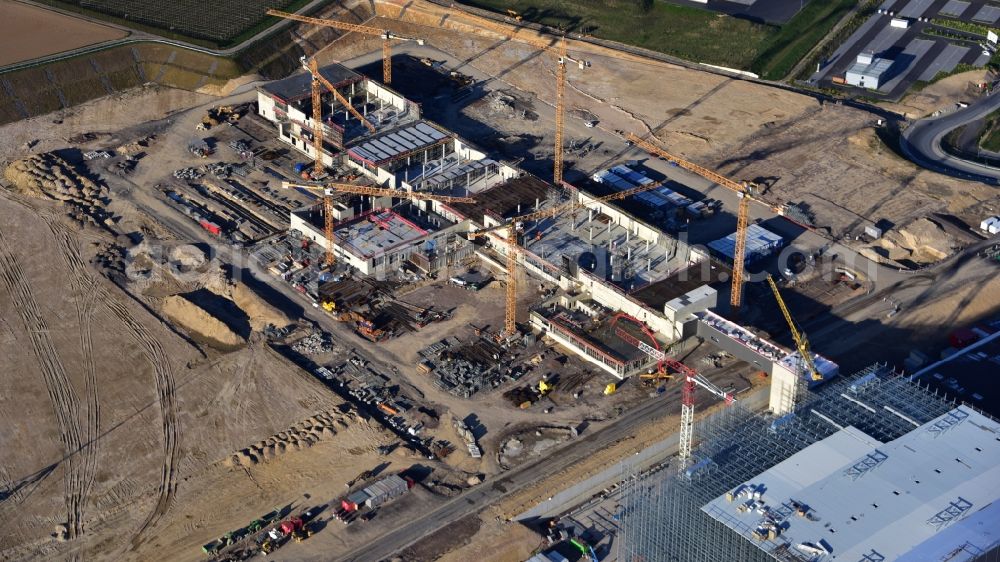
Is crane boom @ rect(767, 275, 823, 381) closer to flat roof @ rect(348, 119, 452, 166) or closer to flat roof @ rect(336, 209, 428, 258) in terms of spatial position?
flat roof @ rect(336, 209, 428, 258)

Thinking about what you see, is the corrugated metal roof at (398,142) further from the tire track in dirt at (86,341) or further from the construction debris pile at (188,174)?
the tire track in dirt at (86,341)

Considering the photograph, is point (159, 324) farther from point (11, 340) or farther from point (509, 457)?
point (509, 457)

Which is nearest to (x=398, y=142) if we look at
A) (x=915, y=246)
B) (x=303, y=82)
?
(x=303, y=82)

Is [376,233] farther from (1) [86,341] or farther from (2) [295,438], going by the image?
(2) [295,438]

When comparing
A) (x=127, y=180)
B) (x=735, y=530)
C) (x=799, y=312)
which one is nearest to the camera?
(x=735, y=530)

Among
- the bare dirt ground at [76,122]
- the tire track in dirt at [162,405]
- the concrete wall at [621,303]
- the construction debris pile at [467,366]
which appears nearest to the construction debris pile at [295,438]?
the tire track in dirt at [162,405]

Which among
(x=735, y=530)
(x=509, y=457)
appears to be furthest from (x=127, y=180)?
(x=735, y=530)
